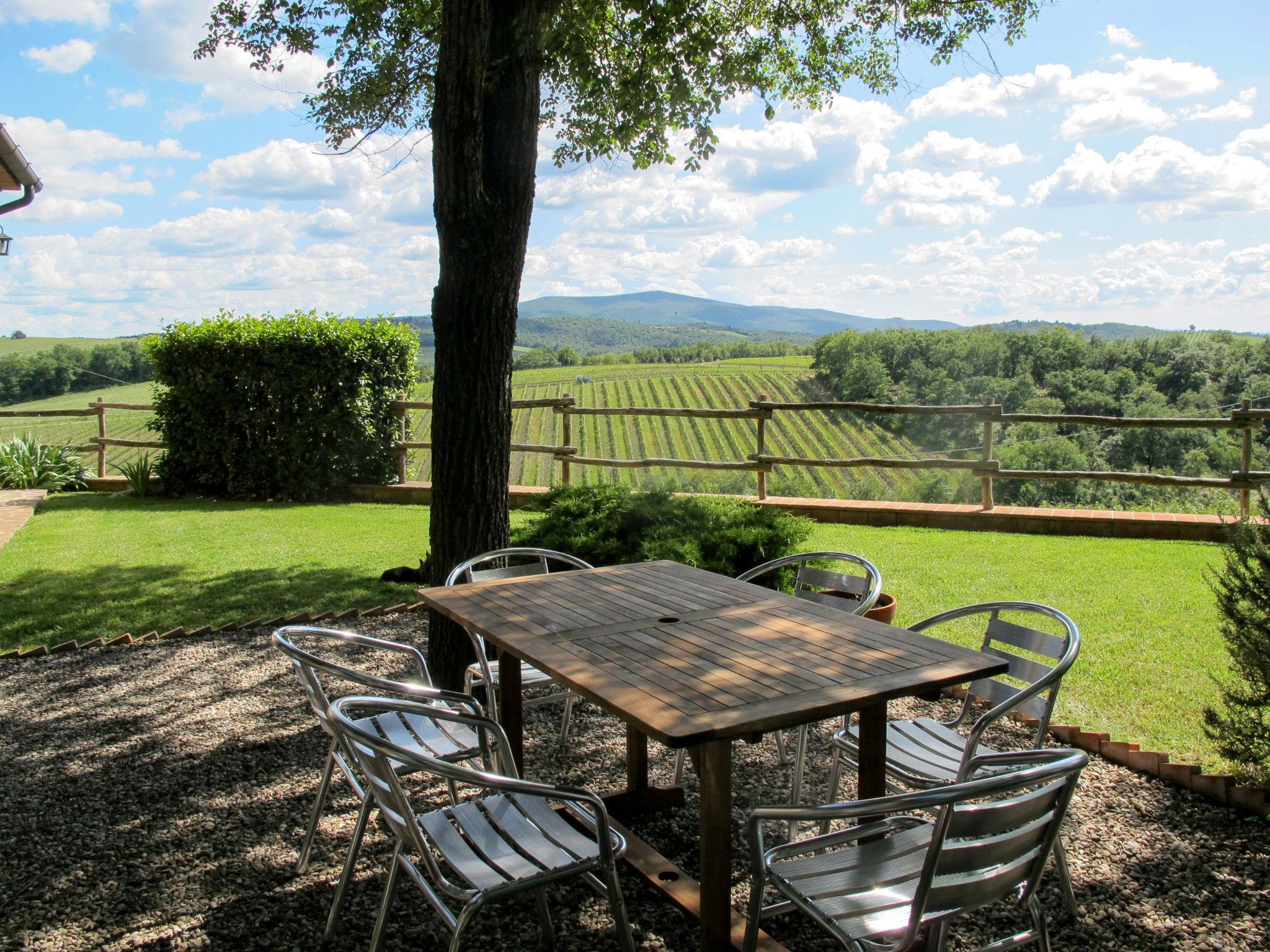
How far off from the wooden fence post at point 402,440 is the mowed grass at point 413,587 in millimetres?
1317

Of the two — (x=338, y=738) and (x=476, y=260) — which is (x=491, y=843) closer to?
(x=338, y=738)

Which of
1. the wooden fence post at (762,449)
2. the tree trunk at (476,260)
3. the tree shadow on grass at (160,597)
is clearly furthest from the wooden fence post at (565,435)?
the tree trunk at (476,260)

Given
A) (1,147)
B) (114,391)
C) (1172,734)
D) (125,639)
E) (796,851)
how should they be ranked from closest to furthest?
1. (796,851)
2. (1172,734)
3. (125,639)
4. (1,147)
5. (114,391)

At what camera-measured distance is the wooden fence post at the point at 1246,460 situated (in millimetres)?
7227

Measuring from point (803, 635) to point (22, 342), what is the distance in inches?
701

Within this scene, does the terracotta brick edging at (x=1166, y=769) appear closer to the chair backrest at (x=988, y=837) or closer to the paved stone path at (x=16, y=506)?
the chair backrest at (x=988, y=837)

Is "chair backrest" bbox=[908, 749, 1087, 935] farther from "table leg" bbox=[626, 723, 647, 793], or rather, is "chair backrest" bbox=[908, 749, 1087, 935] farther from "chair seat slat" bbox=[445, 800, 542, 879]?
"table leg" bbox=[626, 723, 647, 793]

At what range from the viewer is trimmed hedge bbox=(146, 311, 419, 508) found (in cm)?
959

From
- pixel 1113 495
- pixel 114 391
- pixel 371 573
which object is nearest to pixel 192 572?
pixel 371 573

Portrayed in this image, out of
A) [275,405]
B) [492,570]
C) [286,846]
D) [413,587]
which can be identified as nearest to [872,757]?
[286,846]

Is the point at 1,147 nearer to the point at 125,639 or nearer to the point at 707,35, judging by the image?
the point at 125,639

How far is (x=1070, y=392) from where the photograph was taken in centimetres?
1207

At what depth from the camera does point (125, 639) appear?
4.72 metres

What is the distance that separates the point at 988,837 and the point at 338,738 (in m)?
1.39
